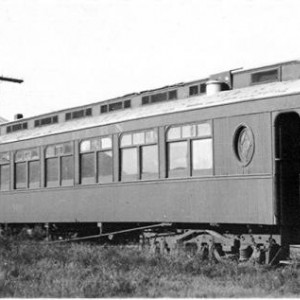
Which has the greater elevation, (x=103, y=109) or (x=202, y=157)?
(x=103, y=109)

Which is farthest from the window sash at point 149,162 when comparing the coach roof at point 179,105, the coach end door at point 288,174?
the coach end door at point 288,174

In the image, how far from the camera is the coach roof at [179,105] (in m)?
10.7

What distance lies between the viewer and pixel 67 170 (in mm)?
14914

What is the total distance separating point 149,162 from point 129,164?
24.4 inches

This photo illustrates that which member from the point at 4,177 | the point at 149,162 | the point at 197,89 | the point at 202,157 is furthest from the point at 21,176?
the point at 202,157

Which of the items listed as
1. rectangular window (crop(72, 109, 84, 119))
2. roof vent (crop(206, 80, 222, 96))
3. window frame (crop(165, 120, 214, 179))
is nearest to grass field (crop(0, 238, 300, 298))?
window frame (crop(165, 120, 214, 179))

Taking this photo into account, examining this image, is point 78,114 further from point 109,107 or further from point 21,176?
point 21,176

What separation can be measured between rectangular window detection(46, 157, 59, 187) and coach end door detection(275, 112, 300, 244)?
6462 millimetres

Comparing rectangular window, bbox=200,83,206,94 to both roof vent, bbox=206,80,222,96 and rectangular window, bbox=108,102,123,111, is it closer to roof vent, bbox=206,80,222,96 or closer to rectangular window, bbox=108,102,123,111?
roof vent, bbox=206,80,222,96

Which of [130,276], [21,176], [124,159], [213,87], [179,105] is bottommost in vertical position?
[130,276]

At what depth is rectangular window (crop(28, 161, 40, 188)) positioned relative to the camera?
16.0 m

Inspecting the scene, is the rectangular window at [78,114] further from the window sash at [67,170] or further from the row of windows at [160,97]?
the row of windows at [160,97]

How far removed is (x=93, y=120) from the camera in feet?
Answer: 48.4

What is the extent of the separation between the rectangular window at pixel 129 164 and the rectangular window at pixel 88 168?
3.58ft
